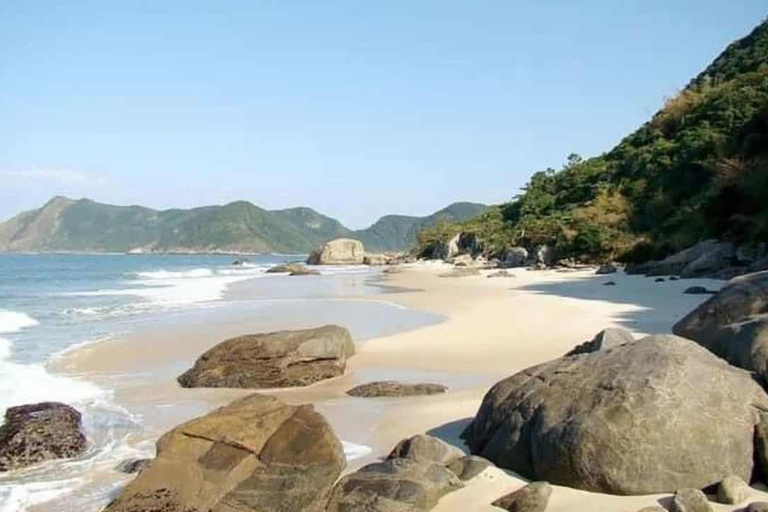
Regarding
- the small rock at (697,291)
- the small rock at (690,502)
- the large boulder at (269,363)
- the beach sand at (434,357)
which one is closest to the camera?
the small rock at (690,502)

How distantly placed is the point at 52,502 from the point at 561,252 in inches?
1873

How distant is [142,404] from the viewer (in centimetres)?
1107

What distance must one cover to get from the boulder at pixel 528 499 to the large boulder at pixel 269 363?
668 cm

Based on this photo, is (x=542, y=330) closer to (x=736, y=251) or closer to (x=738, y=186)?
(x=736, y=251)

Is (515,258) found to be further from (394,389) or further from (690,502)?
(690,502)

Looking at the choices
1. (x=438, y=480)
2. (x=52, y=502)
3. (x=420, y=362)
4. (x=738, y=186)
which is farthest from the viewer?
(x=738, y=186)

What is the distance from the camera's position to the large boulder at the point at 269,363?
40.0 ft

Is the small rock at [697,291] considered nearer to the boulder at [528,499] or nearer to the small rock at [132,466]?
the boulder at [528,499]

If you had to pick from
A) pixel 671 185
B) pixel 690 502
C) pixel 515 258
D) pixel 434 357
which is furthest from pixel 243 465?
pixel 515 258

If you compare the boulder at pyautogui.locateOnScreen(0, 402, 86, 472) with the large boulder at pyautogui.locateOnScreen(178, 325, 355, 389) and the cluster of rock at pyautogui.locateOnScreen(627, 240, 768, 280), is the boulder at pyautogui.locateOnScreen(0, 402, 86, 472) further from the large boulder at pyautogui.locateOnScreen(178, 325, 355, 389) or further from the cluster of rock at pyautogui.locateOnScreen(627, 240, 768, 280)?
the cluster of rock at pyautogui.locateOnScreen(627, 240, 768, 280)

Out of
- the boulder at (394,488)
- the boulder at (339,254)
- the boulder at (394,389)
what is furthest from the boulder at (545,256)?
the boulder at (394,488)

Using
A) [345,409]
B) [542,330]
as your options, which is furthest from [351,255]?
[345,409]

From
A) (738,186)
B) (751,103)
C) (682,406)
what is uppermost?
(751,103)

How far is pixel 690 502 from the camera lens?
5.37 m
